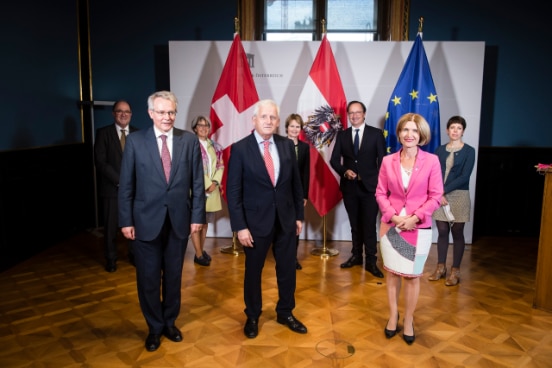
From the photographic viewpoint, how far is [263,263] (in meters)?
3.06

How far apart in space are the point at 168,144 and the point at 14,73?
2.67m

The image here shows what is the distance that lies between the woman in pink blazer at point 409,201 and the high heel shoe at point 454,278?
1.31m

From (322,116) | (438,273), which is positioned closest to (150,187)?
(322,116)

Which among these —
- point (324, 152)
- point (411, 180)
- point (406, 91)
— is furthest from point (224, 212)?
point (411, 180)

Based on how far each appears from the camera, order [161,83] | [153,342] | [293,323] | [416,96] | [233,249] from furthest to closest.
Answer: [161,83] → [233,249] → [416,96] → [293,323] → [153,342]

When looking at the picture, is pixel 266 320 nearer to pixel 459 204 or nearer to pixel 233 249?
pixel 233 249

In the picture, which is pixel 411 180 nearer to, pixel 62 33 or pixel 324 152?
pixel 324 152

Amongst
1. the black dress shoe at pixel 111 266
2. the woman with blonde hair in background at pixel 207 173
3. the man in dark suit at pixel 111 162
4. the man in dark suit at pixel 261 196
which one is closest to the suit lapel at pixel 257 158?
the man in dark suit at pixel 261 196

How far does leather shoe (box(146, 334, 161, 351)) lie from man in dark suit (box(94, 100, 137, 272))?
1.63 m

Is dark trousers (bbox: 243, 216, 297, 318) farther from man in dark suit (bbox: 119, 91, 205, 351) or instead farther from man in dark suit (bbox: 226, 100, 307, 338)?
man in dark suit (bbox: 119, 91, 205, 351)

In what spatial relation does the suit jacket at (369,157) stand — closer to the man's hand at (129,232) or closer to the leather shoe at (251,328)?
the leather shoe at (251,328)

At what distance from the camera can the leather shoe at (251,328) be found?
3018mm

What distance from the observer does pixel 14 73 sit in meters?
4.50

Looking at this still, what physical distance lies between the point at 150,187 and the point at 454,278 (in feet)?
9.26
